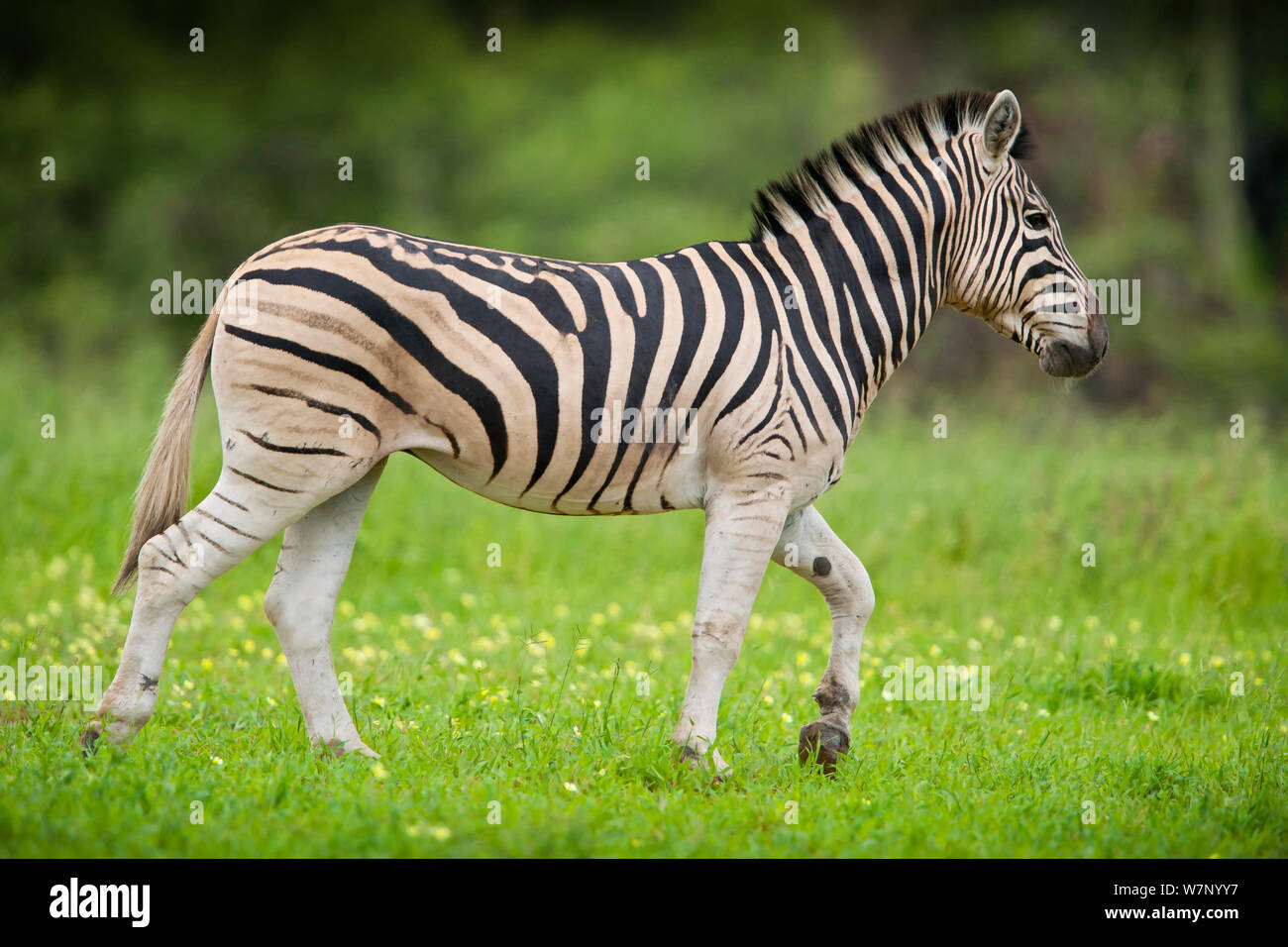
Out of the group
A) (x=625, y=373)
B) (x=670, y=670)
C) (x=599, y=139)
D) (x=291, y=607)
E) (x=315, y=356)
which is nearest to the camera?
(x=315, y=356)

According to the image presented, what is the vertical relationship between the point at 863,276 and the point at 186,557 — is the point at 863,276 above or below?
above

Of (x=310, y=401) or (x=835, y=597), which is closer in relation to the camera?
(x=310, y=401)

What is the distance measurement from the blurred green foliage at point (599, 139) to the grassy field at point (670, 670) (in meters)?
4.49

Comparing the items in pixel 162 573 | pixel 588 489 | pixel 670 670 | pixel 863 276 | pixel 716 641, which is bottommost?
pixel 670 670

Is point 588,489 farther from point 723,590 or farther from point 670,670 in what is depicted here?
point 670,670

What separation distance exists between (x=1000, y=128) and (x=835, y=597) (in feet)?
6.89

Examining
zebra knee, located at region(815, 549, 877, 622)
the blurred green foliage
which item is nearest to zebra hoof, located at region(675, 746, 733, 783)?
zebra knee, located at region(815, 549, 877, 622)

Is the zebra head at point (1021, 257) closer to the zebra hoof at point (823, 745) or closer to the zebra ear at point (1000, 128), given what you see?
the zebra ear at point (1000, 128)

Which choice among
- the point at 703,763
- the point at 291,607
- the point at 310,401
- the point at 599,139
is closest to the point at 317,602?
the point at 291,607

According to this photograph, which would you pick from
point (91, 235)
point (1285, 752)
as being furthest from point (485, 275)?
point (91, 235)

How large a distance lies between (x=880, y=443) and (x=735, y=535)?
7.39 meters

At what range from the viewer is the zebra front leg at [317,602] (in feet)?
14.8

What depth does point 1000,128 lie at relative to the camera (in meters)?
4.64

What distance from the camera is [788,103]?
65.6 feet
